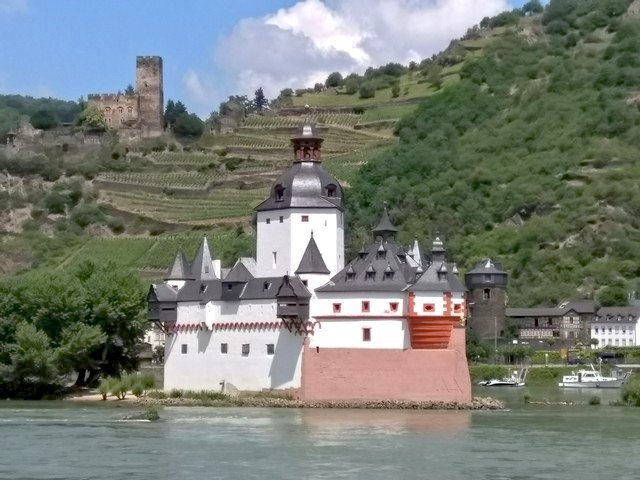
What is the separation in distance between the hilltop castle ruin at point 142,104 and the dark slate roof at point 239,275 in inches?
3930

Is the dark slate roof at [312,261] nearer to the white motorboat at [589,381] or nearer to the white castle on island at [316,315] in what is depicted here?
the white castle on island at [316,315]

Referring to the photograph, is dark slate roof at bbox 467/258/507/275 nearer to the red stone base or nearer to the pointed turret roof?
the pointed turret roof

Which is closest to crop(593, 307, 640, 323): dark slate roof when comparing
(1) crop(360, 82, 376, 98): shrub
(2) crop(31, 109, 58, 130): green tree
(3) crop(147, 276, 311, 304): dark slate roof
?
(3) crop(147, 276, 311, 304): dark slate roof

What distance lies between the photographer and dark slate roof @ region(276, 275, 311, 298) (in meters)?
72.8

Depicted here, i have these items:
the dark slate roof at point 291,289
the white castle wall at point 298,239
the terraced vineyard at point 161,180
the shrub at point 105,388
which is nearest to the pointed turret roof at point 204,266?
the white castle wall at point 298,239

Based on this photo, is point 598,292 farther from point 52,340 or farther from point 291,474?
point 291,474

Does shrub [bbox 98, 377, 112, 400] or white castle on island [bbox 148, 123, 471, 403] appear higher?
white castle on island [bbox 148, 123, 471, 403]

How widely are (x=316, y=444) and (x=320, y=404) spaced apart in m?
15.3

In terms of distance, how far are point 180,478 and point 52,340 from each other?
119 feet

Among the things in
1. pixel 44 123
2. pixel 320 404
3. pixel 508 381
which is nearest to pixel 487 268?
pixel 508 381

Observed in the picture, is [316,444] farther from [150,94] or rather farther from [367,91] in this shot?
[367,91]

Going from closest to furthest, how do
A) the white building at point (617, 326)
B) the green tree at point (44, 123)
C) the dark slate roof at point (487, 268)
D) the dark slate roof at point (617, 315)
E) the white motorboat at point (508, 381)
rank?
the white motorboat at point (508, 381) → the dark slate roof at point (487, 268) → the dark slate roof at point (617, 315) → the white building at point (617, 326) → the green tree at point (44, 123)

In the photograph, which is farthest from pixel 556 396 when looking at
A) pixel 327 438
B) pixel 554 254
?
pixel 554 254

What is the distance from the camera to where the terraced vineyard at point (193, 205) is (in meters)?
141
